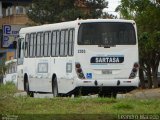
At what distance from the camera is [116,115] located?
48.9 feet

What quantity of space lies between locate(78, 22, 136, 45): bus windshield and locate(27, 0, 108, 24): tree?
4423cm

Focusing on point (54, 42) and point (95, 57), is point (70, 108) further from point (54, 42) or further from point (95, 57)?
point (54, 42)

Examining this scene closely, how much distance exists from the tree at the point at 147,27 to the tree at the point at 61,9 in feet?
70.8

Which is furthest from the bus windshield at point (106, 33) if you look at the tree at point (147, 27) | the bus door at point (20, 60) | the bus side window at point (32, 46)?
the bus door at point (20, 60)

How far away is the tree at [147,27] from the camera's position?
92.7 feet

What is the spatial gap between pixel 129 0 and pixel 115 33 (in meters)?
4.59

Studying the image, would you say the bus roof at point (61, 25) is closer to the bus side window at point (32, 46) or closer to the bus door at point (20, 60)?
the bus side window at point (32, 46)

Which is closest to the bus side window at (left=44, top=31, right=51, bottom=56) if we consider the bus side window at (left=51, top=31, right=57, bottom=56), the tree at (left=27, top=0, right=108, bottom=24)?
the bus side window at (left=51, top=31, right=57, bottom=56)

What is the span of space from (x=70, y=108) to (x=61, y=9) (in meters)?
57.3

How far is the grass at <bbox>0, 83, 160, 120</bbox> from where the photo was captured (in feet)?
48.3

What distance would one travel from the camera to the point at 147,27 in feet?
109

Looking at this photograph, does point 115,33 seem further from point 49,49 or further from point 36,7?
point 36,7

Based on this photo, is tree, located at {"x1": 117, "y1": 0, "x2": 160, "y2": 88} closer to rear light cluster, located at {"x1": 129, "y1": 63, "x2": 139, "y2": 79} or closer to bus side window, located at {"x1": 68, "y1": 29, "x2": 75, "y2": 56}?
rear light cluster, located at {"x1": 129, "y1": 63, "x2": 139, "y2": 79}

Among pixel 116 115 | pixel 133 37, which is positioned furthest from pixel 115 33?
pixel 116 115
